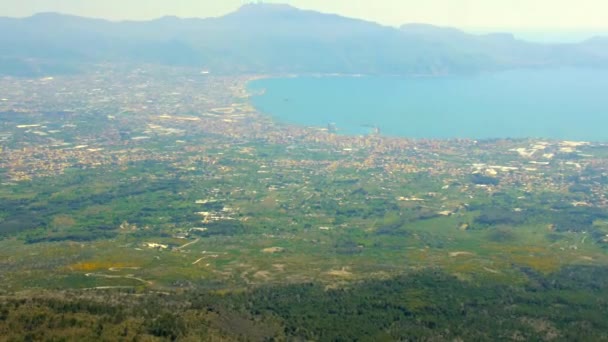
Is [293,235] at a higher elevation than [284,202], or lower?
lower

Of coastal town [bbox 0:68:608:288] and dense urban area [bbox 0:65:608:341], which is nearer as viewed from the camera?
dense urban area [bbox 0:65:608:341]

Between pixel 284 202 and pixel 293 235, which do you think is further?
pixel 284 202

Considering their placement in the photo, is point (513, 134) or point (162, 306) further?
point (513, 134)

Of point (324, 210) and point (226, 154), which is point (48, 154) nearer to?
point (226, 154)

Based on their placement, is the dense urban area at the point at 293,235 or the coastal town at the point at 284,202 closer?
the dense urban area at the point at 293,235

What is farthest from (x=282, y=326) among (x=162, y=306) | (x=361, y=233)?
(x=361, y=233)

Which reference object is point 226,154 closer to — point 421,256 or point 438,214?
point 438,214

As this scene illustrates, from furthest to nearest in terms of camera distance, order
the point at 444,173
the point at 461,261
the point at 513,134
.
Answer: the point at 513,134
the point at 444,173
the point at 461,261

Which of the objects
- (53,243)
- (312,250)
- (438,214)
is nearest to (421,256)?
(312,250)

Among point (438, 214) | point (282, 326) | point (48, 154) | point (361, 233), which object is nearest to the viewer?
point (282, 326)
